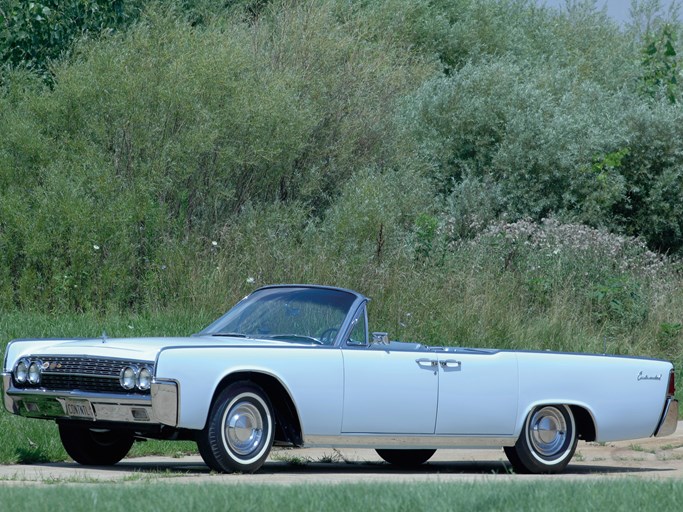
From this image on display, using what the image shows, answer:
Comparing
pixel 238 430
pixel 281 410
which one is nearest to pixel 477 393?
pixel 281 410

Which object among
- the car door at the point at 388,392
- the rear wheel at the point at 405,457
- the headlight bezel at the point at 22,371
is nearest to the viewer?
the headlight bezel at the point at 22,371

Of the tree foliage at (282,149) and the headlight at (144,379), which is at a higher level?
the tree foliage at (282,149)

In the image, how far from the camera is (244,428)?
923 cm

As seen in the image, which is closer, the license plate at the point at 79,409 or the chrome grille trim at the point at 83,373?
the chrome grille trim at the point at 83,373

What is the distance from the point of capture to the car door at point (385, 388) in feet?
31.8

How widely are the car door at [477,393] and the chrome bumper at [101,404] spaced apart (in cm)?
236

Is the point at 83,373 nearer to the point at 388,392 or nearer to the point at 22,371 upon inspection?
the point at 22,371

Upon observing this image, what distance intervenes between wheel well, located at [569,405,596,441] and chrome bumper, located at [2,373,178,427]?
3.78 metres

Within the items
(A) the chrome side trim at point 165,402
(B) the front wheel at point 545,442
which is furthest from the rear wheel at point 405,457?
(A) the chrome side trim at point 165,402

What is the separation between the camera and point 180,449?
11.7 metres

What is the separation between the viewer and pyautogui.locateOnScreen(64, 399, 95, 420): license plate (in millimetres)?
9047

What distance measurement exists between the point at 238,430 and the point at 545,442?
9.42 ft

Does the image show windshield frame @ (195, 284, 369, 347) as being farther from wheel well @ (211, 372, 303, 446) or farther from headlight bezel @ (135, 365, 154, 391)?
headlight bezel @ (135, 365, 154, 391)

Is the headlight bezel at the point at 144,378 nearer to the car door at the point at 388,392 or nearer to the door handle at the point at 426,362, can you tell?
the car door at the point at 388,392
